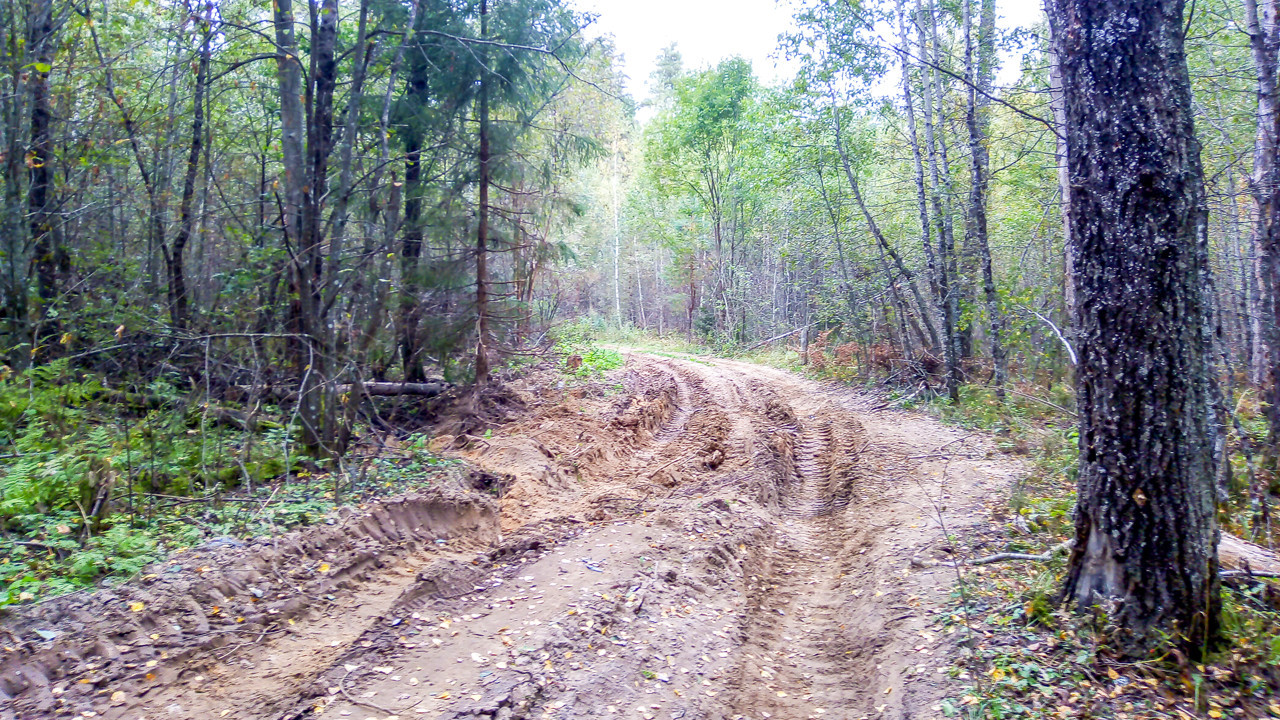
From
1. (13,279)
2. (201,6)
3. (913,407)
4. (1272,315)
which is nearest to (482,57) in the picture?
(201,6)

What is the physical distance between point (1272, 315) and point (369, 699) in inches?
347

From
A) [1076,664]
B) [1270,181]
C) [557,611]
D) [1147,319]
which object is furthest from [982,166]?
[557,611]

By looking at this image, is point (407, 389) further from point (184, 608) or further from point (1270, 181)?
point (1270, 181)

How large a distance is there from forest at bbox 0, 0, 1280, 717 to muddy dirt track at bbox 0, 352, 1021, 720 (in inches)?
12.0

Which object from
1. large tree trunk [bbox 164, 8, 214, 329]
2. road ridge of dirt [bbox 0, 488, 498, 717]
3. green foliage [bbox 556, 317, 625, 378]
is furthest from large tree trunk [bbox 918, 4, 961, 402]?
large tree trunk [bbox 164, 8, 214, 329]

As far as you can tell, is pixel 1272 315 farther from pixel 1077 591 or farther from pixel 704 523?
pixel 704 523

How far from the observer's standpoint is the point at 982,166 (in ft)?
42.0

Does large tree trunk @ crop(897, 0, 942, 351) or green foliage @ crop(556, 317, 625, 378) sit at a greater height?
large tree trunk @ crop(897, 0, 942, 351)

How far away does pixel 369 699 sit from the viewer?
13.7 feet

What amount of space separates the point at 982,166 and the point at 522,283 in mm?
8574

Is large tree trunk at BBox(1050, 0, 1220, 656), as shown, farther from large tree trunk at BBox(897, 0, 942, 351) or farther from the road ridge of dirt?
large tree trunk at BBox(897, 0, 942, 351)

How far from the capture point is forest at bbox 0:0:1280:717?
4078 mm

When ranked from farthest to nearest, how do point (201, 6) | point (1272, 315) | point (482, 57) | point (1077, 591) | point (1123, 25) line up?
1. point (482, 57)
2. point (201, 6)
3. point (1272, 315)
4. point (1077, 591)
5. point (1123, 25)

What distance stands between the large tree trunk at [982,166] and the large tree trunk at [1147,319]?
302 inches
